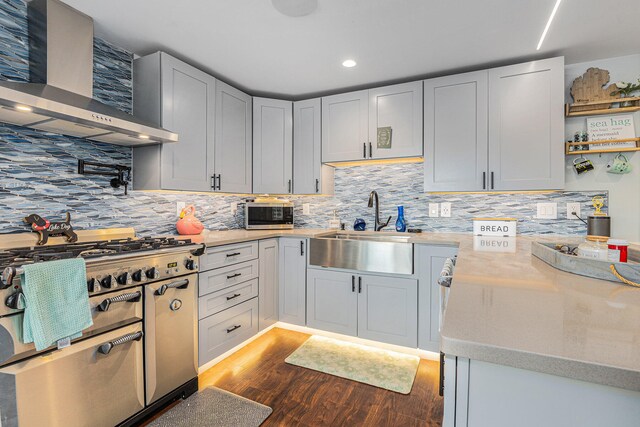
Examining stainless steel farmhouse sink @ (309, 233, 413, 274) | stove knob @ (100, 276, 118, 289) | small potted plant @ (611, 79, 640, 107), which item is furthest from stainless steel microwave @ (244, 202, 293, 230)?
small potted plant @ (611, 79, 640, 107)

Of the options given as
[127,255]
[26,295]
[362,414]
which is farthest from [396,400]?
[26,295]

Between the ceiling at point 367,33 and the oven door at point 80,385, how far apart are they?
185cm

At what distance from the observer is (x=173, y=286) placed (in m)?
1.74

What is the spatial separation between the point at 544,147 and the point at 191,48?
108 inches

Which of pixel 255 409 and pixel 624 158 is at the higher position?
pixel 624 158

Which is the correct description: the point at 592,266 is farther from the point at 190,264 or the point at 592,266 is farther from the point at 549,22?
the point at 190,264

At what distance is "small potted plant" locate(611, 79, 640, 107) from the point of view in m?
2.23

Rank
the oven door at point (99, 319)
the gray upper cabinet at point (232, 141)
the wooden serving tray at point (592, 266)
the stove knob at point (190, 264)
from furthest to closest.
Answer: the gray upper cabinet at point (232, 141)
the stove knob at point (190, 264)
the oven door at point (99, 319)
the wooden serving tray at point (592, 266)

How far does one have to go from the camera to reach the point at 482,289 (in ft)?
2.78

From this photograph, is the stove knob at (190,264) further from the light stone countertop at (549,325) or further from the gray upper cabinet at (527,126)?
the gray upper cabinet at (527,126)

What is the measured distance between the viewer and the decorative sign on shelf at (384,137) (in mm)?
2703

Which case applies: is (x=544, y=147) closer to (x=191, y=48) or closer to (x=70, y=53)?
(x=191, y=48)

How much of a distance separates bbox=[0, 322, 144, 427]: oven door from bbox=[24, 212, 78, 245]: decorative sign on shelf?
730 millimetres

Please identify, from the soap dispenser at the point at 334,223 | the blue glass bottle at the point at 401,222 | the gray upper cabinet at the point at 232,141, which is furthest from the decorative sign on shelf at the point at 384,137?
the gray upper cabinet at the point at 232,141
